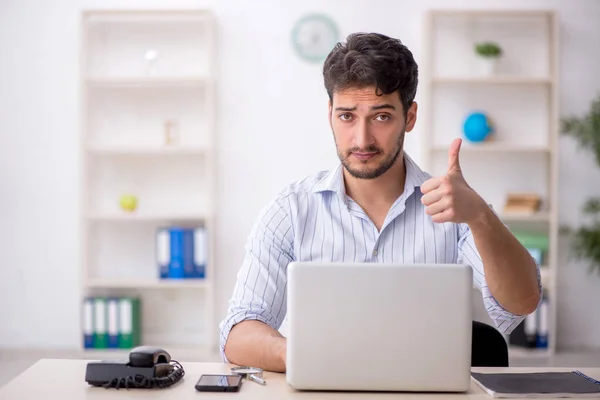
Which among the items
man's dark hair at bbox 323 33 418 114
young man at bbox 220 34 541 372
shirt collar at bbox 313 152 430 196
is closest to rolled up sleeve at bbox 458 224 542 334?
young man at bbox 220 34 541 372

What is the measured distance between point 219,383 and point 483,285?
2.30 feet

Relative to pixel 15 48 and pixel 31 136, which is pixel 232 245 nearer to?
pixel 31 136

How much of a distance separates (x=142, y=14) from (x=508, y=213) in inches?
96.0

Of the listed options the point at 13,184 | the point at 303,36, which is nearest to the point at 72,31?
the point at 13,184

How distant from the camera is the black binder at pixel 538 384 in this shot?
1.31 meters

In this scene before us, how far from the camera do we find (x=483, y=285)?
5.71ft

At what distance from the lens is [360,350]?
1.25 metres

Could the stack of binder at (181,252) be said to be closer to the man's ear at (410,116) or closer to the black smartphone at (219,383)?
the man's ear at (410,116)

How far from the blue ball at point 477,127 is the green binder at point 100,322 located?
7.67ft

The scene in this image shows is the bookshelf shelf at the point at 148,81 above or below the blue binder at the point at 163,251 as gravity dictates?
above

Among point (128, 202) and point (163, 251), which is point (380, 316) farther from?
point (128, 202)

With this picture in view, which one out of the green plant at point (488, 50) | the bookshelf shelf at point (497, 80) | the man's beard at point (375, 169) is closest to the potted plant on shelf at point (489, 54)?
the green plant at point (488, 50)

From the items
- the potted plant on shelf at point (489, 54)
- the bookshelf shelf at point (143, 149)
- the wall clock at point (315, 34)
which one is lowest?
the bookshelf shelf at point (143, 149)

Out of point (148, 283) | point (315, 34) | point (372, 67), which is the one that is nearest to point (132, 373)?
point (372, 67)
